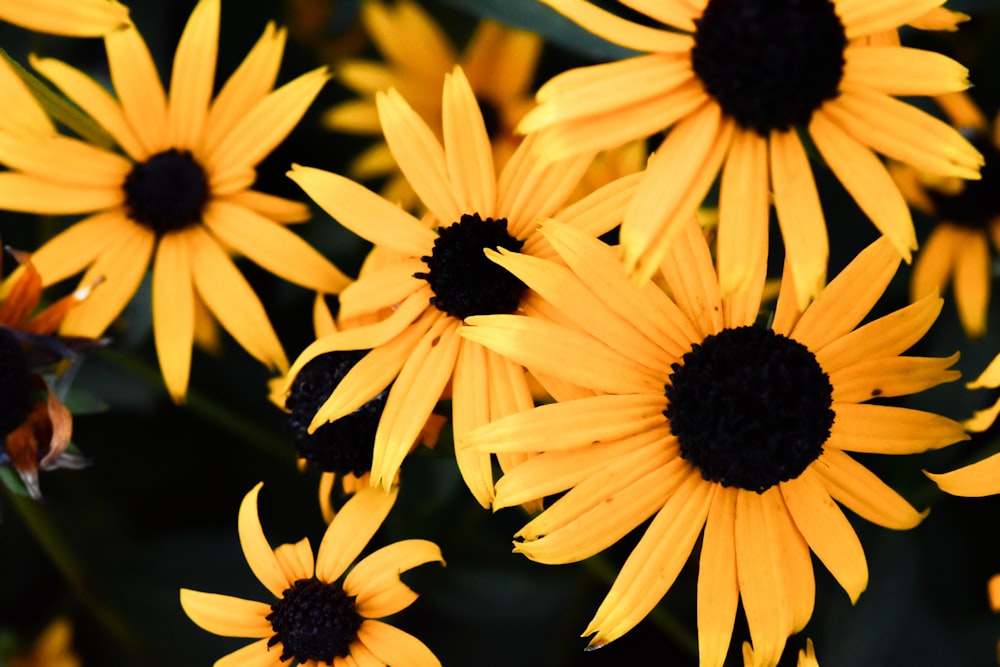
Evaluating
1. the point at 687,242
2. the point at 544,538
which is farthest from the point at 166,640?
the point at 687,242

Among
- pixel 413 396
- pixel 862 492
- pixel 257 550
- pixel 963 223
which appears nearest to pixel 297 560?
pixel 257 550

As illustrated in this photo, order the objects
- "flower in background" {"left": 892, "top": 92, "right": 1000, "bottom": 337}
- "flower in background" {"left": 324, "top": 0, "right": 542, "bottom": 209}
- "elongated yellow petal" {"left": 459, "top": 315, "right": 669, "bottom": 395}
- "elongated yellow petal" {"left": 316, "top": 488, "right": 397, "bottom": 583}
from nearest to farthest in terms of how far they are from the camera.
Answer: "elongated yellow petal" {"left": 459, "top": 315, "right": 669, "bottom": 395} < "elongated yellow petal" {"left": 316, "top": 488, "right": 397, "bottom": 583} < "flower in background" {"left": 892, "top": 92, "right": 1000, "bottom": 337} < "flower in background" {"left": 324, "top": 0, "right": 542, "bottom": 209}

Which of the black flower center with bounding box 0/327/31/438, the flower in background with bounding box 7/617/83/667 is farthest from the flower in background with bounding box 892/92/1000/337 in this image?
the flower in background with bounding box 7/617/83/667

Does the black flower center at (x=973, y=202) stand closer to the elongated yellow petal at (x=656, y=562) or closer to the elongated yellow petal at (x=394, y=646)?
the elongated yellow petal at (x=656, y=562)

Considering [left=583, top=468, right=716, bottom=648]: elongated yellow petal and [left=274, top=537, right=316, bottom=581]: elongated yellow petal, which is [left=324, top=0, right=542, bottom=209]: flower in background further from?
[left=583, top=468, right=716, bottom=648]: elongated yellow petal

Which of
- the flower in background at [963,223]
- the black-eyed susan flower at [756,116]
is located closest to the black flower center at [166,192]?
the black-eyed susan flower at [756,116]
